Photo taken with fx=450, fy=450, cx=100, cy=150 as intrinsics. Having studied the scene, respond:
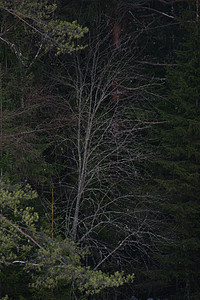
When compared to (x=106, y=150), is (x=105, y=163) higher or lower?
lower

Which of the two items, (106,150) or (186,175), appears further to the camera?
(186,175)

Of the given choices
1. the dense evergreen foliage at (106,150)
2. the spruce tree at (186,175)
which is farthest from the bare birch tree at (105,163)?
the spruce tree at (186,175)

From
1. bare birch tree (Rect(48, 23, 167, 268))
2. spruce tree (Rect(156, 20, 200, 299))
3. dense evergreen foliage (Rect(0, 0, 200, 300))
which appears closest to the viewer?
bare birch tree (Rect(48, 23, 167, 268))

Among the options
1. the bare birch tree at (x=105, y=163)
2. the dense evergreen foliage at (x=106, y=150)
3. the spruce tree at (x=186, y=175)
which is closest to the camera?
the bare birch tree at (x=105, y=163)

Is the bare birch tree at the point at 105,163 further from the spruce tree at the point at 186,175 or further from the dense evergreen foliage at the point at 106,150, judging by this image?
the spruce tree at the point at 186,175

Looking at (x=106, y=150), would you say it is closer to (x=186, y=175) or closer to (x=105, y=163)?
(x=105, y=163)

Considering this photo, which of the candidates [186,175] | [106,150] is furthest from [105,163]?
[186,175]

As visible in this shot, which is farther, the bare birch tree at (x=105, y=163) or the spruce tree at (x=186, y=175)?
the spruce tree at (x=186, y=175)

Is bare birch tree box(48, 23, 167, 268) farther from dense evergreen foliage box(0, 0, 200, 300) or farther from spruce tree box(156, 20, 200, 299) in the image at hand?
spruce tree box(156, 20, 200, 299)

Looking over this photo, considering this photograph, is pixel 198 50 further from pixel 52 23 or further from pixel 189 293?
pixel 189 293

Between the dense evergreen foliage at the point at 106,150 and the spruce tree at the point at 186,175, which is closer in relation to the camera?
the dense evergreen foliage at the point at 106,150

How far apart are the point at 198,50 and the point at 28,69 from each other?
4.60 meters

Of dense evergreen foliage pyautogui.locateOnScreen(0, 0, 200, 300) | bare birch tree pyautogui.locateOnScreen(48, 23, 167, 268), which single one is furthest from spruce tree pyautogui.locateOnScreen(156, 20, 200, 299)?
bare birch tree pyautogui.locateOnScreen(48, 23, 167, 268)

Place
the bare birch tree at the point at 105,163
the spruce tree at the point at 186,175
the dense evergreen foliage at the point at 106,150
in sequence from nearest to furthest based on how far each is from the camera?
the bare birch tree at the point at 105,163 < the dense evergreen foliage at the point at 106,150 < the spruce tree at the point at 186,175
